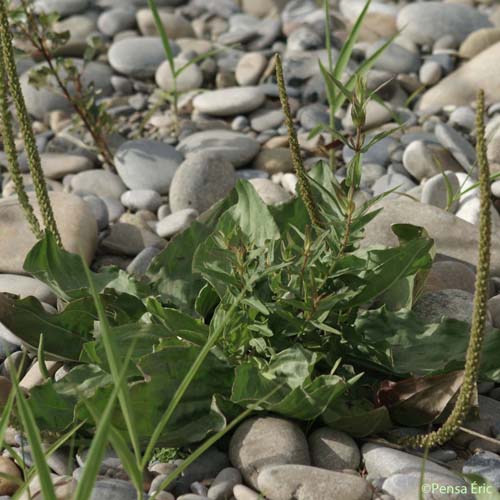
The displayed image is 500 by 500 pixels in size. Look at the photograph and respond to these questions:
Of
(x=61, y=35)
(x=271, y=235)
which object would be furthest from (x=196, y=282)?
(x=61, y=35)

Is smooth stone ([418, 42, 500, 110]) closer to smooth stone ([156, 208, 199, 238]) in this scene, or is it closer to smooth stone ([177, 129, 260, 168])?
smooth stone ([177, 129, 260, 168])

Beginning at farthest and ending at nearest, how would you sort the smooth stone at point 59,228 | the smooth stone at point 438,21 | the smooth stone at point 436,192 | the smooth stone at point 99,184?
the smooth stone at point 438,21 → the smooth stone at point 99,184 → the smooth stone at point 436,192 → the smooth stone at point 59,228

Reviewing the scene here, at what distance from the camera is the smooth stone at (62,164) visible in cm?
456

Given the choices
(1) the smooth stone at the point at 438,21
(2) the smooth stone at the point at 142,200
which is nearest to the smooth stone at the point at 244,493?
(2) the smooth stone at the point at 142,200

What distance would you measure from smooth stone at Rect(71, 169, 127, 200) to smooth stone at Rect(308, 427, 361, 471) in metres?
2.19

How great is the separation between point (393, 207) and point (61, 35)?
1.86 metres

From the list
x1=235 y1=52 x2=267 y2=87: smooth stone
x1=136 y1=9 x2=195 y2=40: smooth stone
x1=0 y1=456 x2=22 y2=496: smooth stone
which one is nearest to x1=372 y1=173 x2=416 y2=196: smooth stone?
x1=235 y1=52 x2=267 y2=87: smooth stone

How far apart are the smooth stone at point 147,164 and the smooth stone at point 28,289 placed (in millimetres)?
1159

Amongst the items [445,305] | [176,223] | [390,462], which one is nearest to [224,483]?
[390,462]

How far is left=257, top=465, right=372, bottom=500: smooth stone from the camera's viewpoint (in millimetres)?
2238

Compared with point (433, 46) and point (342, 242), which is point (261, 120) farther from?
point (342, 242)

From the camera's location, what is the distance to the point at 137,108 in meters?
5.37

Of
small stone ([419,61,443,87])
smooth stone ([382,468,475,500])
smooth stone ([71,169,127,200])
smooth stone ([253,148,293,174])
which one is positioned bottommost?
smooth stone ([71,169,127,200])

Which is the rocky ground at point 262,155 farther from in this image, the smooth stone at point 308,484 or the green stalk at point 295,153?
the green stalk at point 295,153
